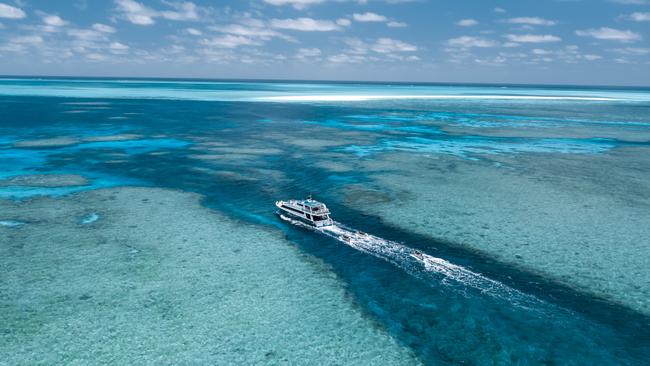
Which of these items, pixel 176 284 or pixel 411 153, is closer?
pixel 176 284

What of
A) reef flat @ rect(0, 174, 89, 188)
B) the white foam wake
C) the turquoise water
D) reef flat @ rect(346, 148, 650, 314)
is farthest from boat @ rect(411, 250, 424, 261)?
reef flat @ rect(0, 174, 89, 188)

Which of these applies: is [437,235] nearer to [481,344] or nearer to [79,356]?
[481,344]

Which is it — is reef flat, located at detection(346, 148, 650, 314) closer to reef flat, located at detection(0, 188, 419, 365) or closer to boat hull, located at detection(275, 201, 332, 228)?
boat hull, located at detection(275, 201, 332, 228)

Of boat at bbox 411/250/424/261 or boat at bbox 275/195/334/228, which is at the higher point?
boat at bbox 275/195/334/228

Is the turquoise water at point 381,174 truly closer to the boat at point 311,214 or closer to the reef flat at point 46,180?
the boat at point 311,214

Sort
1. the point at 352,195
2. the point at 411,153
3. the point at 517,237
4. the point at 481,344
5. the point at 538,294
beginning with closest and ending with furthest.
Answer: the point at 481,344
the point at 538,294
the point at 517,237
the point at 352,195
the point at 411,153

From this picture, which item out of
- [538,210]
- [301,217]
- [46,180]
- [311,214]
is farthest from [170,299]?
[46,180]

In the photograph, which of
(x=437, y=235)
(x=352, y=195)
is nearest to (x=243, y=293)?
(x=437, y=235)
